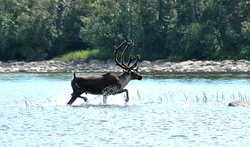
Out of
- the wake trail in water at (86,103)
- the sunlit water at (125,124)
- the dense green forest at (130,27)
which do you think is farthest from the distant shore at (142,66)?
the sunlit water at (125,124)

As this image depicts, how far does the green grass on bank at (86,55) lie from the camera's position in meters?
80.6

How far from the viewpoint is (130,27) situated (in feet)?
268

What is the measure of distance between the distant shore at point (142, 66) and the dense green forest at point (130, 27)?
2980 mm

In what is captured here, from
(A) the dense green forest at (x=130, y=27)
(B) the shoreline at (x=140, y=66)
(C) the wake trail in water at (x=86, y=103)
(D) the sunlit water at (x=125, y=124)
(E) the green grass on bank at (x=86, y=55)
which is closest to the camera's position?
(D) the sunlit water at (x=125, y=124)

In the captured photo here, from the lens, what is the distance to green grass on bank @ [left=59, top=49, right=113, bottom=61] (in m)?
80.6

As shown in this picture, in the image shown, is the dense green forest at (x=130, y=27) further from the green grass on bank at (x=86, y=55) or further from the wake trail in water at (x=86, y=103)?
the wake trail in water at (x=86, y=103)

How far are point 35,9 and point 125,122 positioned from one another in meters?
69.0

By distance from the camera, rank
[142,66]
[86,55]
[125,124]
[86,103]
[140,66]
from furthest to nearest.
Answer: [86,55]
[140,66]
[142,66]
[86,103]
[125,124]

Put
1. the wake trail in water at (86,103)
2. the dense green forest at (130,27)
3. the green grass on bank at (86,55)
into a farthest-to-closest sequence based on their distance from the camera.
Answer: the green grass on bank at (86,55) → the dense green forest at (130,27) → the wake trail in water at (86,103)

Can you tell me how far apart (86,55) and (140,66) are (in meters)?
12.4

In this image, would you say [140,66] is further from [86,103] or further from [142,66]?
[86,103]

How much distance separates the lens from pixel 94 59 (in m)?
81.1

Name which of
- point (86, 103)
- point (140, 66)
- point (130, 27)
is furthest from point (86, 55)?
point (86, 103)

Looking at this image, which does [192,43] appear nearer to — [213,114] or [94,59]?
[94,59]
